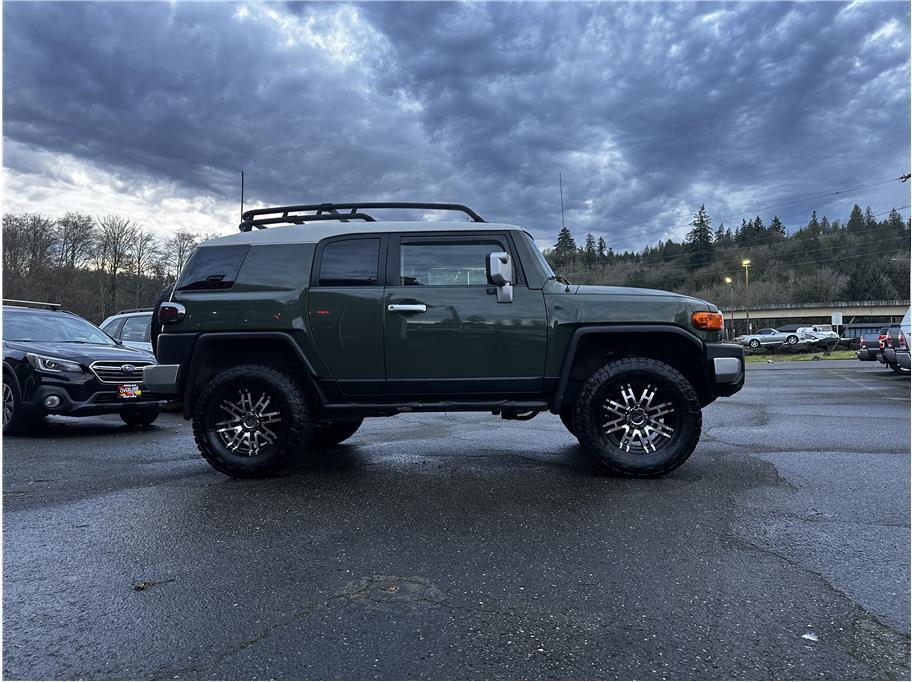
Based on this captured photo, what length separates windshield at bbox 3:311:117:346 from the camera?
7895 millimetres

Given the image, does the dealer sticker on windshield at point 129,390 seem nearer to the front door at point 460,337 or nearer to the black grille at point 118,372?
the black grille at point 118,372

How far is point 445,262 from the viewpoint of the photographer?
195 inches

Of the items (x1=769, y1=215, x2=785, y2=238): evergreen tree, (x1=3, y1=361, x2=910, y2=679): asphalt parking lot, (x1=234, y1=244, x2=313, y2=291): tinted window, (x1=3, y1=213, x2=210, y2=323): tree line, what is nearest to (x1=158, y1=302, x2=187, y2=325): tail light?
(x1=234, y1=244, x2=313, y2=291): tinted window

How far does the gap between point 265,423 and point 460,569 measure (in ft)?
8.43

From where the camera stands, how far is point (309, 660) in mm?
2051

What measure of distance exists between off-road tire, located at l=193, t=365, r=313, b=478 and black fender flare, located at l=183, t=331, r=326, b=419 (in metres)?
0.14

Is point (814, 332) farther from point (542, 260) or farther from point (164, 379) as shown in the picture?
point (164, 379)

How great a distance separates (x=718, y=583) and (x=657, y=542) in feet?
1.82

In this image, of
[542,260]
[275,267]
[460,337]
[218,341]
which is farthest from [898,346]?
[218,341]

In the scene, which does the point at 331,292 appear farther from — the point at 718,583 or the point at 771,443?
the point at 771,443

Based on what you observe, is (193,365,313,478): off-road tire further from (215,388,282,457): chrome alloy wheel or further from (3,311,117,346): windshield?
(3,311,117,346): windshield

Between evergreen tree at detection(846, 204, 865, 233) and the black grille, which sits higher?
evergreen tree at detection(846, 204, 865, 233)

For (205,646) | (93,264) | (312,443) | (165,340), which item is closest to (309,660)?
(205,646)

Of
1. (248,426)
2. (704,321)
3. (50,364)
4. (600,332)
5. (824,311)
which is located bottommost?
(248,426)
